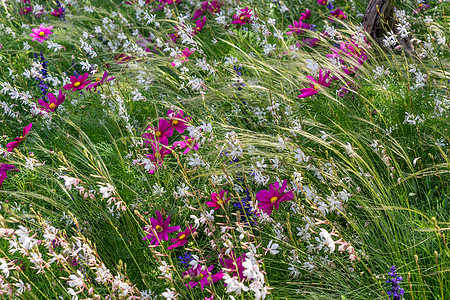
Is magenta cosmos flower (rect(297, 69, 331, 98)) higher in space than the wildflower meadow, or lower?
higher

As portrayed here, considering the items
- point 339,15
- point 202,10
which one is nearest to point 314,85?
point 339,15

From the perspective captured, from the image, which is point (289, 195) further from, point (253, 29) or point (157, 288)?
point (253, 29)

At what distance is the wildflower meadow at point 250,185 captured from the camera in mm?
1563

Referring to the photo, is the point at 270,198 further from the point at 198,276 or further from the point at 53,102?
the point at 53,102

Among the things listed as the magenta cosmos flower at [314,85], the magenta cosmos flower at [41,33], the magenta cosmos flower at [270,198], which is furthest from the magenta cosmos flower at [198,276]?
the magenta cosmos flower at [41,33]

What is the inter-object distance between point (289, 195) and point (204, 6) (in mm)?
2517

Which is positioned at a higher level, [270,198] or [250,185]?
[270,198]

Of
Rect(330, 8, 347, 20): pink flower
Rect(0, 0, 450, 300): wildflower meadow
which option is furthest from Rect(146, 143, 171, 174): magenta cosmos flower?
Rect(330, 8, 347, 20): pink flower

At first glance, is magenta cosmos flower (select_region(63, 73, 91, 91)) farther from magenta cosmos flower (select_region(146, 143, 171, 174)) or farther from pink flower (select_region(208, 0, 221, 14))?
pink flower (select_region(208, 0, 221, 14))

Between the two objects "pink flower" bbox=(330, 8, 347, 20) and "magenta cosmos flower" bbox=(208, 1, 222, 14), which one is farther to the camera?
"magenta cosmos flower" bbox=(208, 1, 222, 14)

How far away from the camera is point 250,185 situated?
7.32 ft

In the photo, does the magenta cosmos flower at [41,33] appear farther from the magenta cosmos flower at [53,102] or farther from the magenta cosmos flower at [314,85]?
the magenta cosmos flower at [314,85]

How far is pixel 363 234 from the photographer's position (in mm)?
1817

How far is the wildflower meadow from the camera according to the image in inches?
61.6
